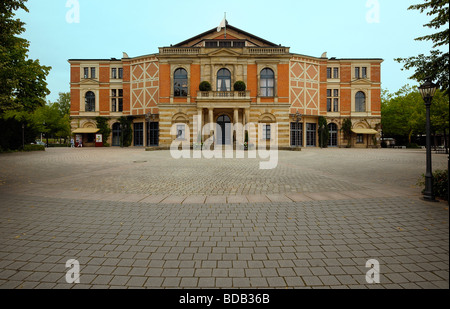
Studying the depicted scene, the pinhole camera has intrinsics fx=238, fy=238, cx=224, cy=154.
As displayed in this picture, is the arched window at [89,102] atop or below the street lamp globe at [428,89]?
atop

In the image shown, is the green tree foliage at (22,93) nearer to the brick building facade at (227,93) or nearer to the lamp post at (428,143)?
the brick building facade at (227,93)

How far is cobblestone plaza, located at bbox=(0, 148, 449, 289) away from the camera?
2705 mm

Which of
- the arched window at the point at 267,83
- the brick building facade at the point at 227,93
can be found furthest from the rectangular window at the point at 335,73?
the arched window at the point at 267,83

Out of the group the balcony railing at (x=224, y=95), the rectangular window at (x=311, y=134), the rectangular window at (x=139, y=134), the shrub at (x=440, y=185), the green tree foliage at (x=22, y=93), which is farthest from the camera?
the rectangular window at (x=139, y=134)

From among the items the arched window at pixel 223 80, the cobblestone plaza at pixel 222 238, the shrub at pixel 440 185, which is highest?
the arched window at pixel 223 80

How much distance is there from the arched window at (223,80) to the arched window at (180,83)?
4776 millimetres

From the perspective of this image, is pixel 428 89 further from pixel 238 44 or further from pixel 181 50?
pixel 238 44

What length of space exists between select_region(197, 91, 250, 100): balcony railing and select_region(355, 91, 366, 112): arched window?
2213 cm

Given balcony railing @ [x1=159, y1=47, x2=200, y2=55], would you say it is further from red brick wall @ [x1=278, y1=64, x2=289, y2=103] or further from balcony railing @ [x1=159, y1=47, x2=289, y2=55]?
red brick wall @ [x1=278, y1=64, x2=289, y2=103]

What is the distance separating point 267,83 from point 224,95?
722 centimetres

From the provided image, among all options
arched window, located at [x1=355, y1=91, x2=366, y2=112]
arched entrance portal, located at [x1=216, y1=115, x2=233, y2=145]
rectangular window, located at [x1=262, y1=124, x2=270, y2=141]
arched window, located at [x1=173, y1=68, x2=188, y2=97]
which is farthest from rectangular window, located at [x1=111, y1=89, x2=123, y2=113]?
arched window, located at [x1=355, y1=91, x2=366, y2=112]

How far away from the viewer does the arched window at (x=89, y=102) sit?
41500mm

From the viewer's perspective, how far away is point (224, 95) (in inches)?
1233

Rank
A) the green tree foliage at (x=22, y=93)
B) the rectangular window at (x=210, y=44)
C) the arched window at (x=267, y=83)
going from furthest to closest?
the rectangular window at (x=210, y=44)
the arched window at (x=267, y=83)
the green tree foliage at (x=22, y=93)
